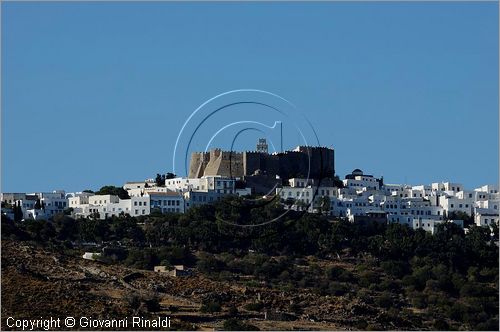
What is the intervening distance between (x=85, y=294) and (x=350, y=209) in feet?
108

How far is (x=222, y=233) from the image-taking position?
7444 cm

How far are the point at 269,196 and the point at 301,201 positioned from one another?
166 centimetres

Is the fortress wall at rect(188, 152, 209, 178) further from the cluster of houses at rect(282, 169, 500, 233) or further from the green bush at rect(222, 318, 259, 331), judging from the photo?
the green bush at rect(222, 318, 259, 331)

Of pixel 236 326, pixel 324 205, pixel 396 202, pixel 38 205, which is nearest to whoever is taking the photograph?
pixel 236 326

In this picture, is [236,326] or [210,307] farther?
[210,307]

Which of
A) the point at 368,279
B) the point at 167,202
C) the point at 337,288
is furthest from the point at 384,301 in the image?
the point at 167,202

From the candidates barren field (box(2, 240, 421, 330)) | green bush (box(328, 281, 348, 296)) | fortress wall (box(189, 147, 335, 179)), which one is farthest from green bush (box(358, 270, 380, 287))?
fortress wall (box(189, 147, 335, 179))

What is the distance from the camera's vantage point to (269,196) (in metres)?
83.5

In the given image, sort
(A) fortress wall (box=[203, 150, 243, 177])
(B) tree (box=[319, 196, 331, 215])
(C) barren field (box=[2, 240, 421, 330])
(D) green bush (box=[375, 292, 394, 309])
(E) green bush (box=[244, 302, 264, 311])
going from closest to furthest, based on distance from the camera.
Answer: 1. (C) barren field (box=[2, 240, 421, 330])
2. (E) green bush (box=[244, 302, 264, 311])
3. (D) green bush (box=[375, 292, 394, 309])
4. (B) tree (box=[319, 196, 331, 215])
5. (A) fortress wall (box=[203, 150, 243, 177])

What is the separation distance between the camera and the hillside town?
8281cm

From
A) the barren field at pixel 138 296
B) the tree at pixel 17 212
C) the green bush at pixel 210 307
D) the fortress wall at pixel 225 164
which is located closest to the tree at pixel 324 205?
the fortress wall at pixel 225 164

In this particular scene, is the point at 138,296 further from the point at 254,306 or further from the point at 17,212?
the point at 17,212

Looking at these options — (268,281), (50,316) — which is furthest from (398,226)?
(50,316)

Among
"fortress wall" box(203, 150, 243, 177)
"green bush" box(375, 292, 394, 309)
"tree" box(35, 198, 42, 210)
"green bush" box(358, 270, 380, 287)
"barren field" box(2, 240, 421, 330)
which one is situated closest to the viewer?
"barren field" box(2, 240, 421, 330)
